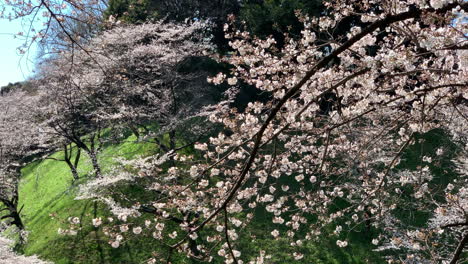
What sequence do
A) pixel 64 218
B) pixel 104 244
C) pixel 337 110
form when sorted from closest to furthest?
pixel 337 110
pixel 104 244
pixel 64 218

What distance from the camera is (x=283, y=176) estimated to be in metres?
17.0

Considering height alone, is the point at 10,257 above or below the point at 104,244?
above

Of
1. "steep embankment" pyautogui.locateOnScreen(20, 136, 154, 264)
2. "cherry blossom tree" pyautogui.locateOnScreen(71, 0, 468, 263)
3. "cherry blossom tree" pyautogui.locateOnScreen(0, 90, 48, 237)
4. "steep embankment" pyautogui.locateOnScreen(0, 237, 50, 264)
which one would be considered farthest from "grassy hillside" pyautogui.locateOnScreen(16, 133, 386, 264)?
Answer: "cherry blossom tree" pyautogui.locateOnScreen(0, 90, 48, 237)

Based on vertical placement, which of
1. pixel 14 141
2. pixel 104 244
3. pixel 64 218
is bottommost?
pixel 104 244

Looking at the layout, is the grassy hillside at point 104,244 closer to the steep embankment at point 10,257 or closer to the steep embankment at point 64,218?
the steep embankment at point 64,218

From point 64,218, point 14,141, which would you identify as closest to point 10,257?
point 64,218

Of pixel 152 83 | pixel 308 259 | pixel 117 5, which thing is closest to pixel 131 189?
pixel 152 83

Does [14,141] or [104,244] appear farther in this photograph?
[14,141]

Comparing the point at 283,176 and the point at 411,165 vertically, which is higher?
the point at 283,176

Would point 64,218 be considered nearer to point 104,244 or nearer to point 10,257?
point 10,257

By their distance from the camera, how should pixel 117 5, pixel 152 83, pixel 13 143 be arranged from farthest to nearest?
pixel 117 5
pixel 13 143
pixel 152 83

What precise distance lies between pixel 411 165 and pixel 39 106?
61.6 feet

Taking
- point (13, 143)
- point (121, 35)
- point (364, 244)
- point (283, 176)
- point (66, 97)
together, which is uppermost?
point (121, 35)

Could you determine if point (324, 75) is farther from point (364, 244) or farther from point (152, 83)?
point (152, 83)
